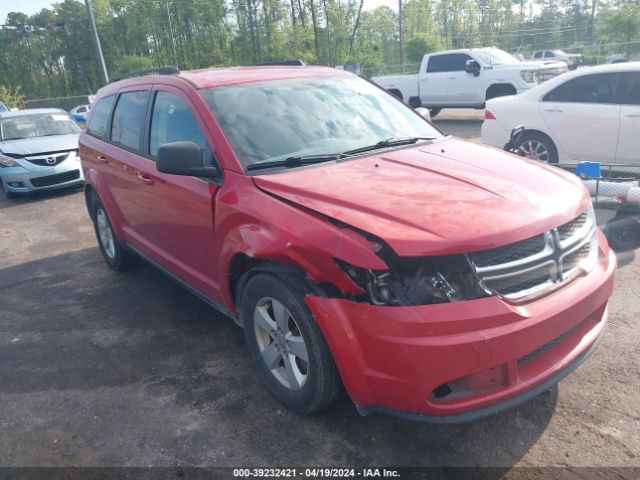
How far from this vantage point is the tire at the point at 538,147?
7777 mm

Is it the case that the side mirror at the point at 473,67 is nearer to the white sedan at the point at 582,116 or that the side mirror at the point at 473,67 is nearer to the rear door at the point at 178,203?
the white sedan at the point at 582,116

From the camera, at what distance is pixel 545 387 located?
2.53m

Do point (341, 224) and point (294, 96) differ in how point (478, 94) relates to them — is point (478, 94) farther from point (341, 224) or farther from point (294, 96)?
point (341, 224)

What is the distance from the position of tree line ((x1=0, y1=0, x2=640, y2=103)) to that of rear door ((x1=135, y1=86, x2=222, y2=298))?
145 ft

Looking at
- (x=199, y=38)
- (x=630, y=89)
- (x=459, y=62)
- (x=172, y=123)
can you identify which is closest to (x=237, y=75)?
(x=172, y=123)

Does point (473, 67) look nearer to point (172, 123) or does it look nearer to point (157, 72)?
point (157, 72)

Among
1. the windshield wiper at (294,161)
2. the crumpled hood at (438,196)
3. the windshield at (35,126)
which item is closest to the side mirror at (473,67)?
the windshield at (35,126)

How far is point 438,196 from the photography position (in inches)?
106

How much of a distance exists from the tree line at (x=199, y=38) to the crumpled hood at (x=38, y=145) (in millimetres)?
38470

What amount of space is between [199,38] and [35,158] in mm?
48744

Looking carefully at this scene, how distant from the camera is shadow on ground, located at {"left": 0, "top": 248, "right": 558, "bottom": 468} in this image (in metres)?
2.75

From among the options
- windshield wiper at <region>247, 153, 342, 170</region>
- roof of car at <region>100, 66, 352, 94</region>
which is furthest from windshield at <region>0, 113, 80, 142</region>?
windshield wiper at <region>247, 153, 342, 170</region>

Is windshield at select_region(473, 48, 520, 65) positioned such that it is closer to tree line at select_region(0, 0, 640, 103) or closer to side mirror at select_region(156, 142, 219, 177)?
side mirror at select_region(156, 142, 219, 177)

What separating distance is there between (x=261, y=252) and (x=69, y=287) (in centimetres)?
340
